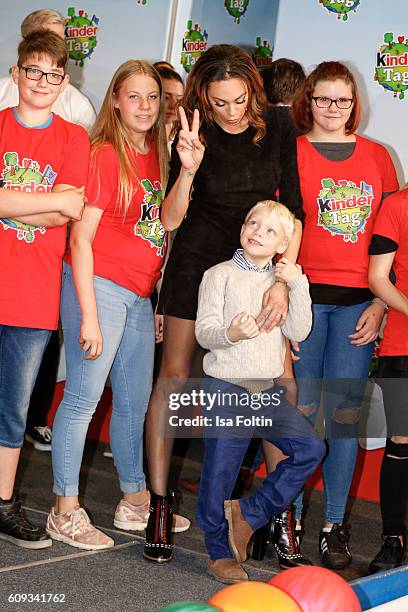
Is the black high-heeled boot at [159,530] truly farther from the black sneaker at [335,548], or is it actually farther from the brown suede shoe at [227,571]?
the black sneaker at [335,548]

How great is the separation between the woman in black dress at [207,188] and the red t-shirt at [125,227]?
0.06 metres

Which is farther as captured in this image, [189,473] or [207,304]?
[189,473]

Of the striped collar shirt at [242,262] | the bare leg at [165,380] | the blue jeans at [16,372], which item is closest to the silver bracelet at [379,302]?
the striped collar shirt at [242,262]

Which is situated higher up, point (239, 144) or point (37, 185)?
point (239, 144)

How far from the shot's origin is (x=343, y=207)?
2572 millimetres

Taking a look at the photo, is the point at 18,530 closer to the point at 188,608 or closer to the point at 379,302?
the point at 379,302

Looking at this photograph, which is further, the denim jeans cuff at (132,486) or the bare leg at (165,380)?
the denim jeans cuff at (132,486)

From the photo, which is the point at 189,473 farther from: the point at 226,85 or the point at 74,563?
the point at 226,85

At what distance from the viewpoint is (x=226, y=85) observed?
237cm

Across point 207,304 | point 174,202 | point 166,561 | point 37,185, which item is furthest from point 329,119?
point 166,561

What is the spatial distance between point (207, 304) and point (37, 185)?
54cm

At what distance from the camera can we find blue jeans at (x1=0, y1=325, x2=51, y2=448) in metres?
2.37

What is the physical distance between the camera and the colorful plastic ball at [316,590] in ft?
4.51

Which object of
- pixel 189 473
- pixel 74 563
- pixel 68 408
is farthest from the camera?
pixel 189 473
